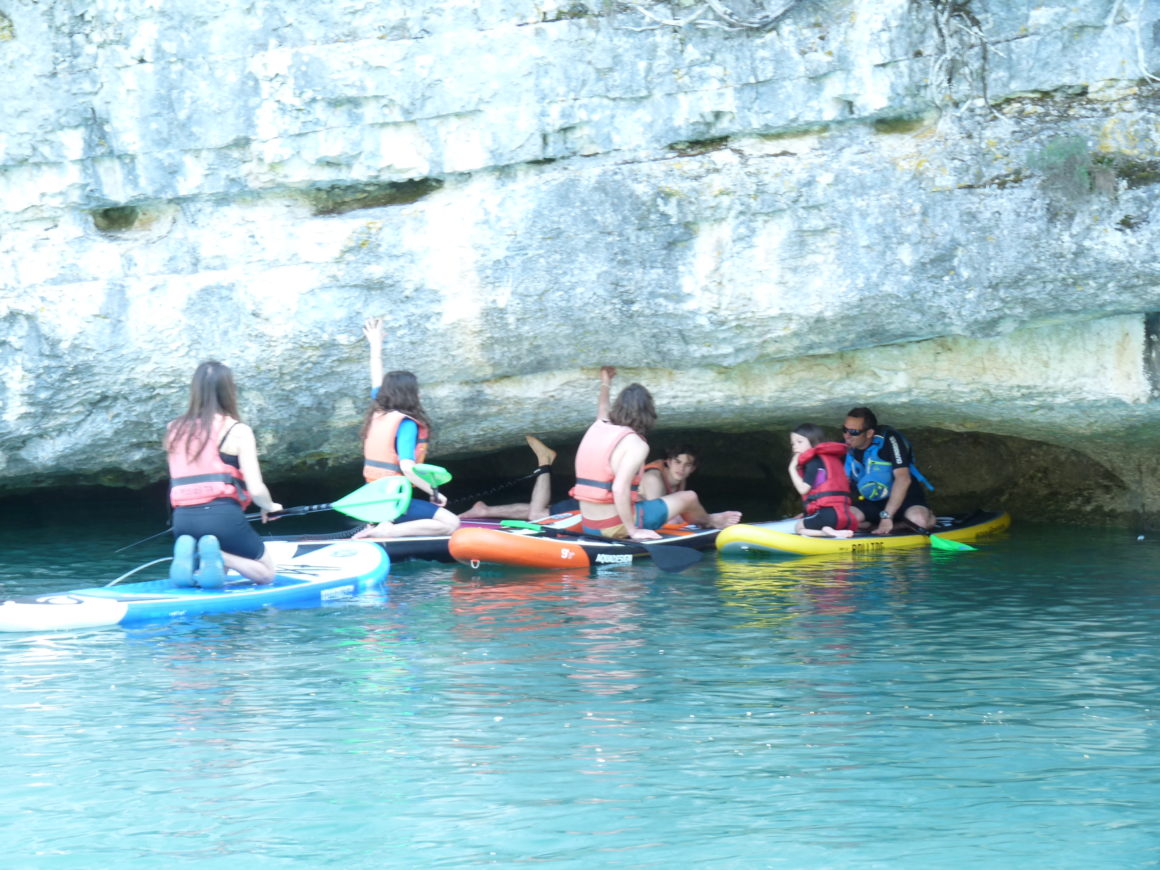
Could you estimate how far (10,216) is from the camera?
834 cm

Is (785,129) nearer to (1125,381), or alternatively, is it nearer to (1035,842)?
(1125,381)

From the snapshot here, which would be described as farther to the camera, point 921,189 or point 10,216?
point 10,216

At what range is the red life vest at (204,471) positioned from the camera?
652 centimetres

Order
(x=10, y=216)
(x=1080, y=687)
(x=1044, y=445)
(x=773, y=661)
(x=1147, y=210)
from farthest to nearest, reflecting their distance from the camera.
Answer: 1. (x=1044, y=445)
2. (x=10, y=216)
3. (x=1147, y=210)
4. (x=773, y=661)
5. (x=1080, y=687)

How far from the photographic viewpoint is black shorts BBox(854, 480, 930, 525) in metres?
9.70

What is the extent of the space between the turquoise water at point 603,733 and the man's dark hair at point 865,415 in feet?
7.55

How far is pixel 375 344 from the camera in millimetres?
8242

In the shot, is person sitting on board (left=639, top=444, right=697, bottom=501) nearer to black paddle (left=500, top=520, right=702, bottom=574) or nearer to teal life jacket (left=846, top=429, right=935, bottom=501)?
black paddle (left=500, top=520, right=702, bottom=574)

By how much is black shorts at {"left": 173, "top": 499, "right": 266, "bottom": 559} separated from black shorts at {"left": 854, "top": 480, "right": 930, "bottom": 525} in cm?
478

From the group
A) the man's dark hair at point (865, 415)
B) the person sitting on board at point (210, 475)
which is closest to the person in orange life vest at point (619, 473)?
the man's dark hair at point (865, 415)

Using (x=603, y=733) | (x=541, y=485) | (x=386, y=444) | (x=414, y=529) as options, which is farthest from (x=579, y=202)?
(x=603, y=733)

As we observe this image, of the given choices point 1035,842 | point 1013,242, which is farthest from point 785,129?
point 1035,842

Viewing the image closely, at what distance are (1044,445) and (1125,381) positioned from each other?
8.99ft

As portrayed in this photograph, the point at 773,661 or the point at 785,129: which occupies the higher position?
the point at 785,129
